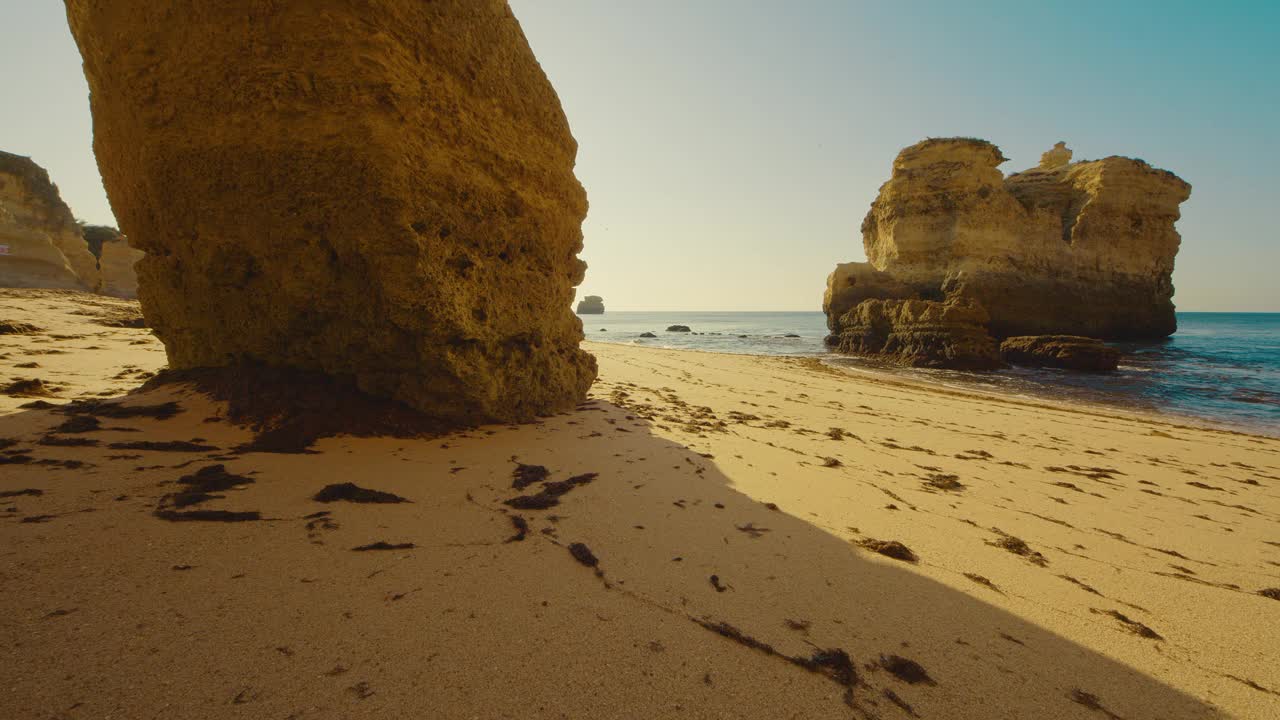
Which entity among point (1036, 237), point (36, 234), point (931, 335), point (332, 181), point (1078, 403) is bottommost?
point (1078, 403)

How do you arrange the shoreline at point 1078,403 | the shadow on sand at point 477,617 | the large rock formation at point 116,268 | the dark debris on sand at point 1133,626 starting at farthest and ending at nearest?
the large rock formation at point 116,268, the shoreline at point 1078,403, the dark debris on sand at point 1133,626, the shadow on sand at point 477,617

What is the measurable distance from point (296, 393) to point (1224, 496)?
6.70 meters

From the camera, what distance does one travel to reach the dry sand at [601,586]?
1132 mm

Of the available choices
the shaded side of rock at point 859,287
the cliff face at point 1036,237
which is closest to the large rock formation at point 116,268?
the shaded side of rock at point 859,287

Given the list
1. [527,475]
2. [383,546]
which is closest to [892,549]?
[527,475]

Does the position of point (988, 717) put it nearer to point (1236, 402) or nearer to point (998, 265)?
point (1236, 402)

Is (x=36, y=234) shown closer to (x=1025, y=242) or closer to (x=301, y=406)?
(x=301, y=406)

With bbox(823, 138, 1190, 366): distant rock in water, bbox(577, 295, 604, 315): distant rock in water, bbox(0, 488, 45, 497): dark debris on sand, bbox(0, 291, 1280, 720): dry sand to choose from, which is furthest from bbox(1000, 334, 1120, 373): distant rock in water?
bbox(577, 295, 604, 315): distant rock in water

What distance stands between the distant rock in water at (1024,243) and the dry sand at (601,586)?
1975cm

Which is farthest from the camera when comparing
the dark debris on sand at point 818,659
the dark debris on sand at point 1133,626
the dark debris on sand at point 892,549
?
the dark debris on sand at point 892,549

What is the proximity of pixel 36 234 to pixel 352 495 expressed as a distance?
89.9ft

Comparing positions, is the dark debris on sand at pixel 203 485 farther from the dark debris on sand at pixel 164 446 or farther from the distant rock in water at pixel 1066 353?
the distant rock in water at pixel 1066 353

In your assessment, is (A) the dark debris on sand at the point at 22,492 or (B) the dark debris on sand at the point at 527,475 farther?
(B) the dark debris on sand at the point at 527,475

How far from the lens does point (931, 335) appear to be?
14.8m
